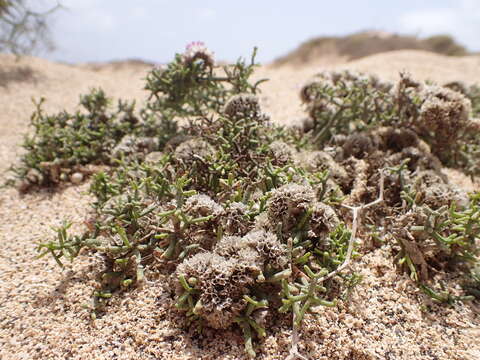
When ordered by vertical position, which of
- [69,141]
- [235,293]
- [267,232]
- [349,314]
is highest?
[69,141]

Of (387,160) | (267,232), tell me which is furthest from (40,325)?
(387,160)

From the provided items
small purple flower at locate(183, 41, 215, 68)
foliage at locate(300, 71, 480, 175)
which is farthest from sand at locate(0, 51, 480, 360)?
small purple flower at locate(183, 41, 215, 68)

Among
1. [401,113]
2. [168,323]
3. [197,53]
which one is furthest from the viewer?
[401,113]

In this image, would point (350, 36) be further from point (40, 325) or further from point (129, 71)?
point (40, 325)

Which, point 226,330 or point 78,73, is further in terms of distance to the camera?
point 78,73

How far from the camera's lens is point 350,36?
15766 millimetres

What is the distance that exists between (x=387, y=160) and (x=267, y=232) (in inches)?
65.7

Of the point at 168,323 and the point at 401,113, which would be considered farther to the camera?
the point at 401,113

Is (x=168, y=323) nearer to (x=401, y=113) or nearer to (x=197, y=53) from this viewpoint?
(x=197, y=53)

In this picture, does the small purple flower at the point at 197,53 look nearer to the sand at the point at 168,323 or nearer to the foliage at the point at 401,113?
the foliage at the point at 401,113

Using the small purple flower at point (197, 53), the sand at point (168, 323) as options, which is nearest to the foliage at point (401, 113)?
the small purple flower at point (197, 53)

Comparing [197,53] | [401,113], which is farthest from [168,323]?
[401,113]

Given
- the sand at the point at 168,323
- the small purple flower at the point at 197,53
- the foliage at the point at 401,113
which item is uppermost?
the small purple flower at the point at 197,53

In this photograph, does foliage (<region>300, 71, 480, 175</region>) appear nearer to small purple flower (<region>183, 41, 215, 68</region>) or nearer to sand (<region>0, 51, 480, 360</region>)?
small purple flower (<region>183, 41, 215, 68</region>)
